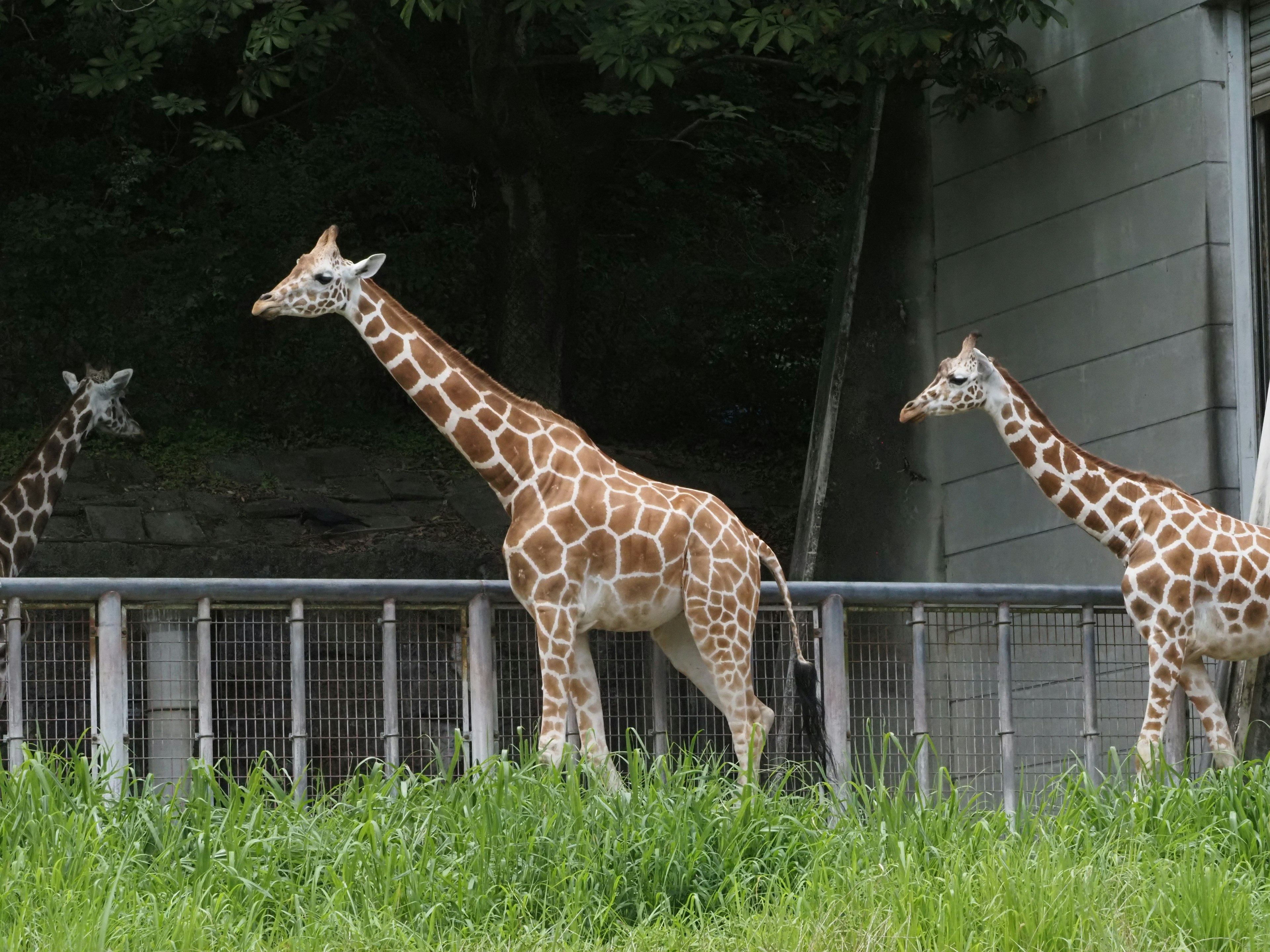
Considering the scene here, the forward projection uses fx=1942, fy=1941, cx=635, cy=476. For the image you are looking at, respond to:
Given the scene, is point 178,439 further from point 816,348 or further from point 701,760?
point 701,760

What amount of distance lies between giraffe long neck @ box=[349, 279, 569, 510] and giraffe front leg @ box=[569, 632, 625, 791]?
0.70 meters

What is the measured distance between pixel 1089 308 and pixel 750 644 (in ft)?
12.2

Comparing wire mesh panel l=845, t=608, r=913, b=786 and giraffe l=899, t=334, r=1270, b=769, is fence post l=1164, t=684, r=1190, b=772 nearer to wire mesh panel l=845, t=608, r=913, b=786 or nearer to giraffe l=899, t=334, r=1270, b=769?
giraffe l=899, t=334, r=1270, b=769

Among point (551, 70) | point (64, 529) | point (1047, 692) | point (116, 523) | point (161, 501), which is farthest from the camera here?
point (551, 70)

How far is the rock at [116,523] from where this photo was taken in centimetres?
1348

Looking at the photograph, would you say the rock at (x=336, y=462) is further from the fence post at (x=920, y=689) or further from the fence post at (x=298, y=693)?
the fence post at (x=920, y=689)

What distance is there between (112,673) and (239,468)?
24.7ft

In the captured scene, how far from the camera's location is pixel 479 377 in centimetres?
841

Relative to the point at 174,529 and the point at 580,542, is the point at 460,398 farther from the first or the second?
the point at 174,529

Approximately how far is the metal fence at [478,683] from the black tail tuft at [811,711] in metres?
0.07

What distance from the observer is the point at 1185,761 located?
803 centimetres

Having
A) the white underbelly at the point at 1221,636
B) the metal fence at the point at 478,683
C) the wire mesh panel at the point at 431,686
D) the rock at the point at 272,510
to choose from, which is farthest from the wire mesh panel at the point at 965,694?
the rock at the point at 272,510

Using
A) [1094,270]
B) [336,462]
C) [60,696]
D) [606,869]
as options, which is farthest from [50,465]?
[1094,270]

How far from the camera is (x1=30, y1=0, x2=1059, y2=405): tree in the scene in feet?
35.1
